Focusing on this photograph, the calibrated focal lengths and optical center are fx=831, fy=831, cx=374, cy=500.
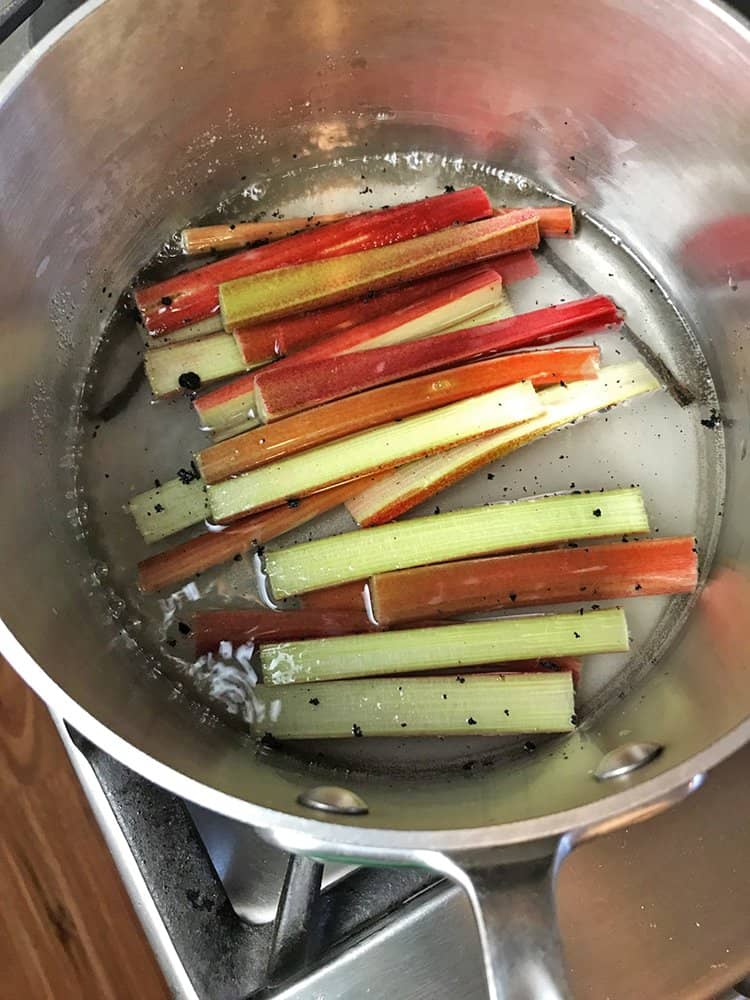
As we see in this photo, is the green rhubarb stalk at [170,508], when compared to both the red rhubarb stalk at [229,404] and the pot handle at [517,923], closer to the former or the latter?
the red rhubarb stalk at [229,404]

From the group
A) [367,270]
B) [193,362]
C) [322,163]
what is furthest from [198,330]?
[322,163]

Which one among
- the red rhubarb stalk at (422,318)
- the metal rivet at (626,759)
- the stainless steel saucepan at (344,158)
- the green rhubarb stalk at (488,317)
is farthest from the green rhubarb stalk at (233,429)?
the metal rivet at (626,759)

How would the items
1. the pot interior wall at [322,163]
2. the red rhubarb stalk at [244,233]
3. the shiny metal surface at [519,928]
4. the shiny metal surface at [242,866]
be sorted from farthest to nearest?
the red rhubarb stalk at [244,233] → the shiny metal surface at [242,866] → the pot interior wall at [322,163] → the shiny metal surface at [519,928]

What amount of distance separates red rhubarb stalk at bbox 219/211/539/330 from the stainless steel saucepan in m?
0.23

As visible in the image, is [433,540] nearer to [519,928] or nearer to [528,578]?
[528,578]

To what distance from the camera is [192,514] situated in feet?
4.20

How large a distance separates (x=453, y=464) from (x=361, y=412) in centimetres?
16

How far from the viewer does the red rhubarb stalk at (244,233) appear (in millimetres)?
1414

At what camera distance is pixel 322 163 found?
1.51 meters

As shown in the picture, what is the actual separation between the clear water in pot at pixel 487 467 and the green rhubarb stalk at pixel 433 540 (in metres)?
0.09

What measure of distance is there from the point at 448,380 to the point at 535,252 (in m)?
0.36

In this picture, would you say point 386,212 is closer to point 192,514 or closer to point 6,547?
point 192,514

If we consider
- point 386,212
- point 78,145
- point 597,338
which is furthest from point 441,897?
point 78,145

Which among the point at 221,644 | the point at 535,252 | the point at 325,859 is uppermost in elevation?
the point at 535,252
